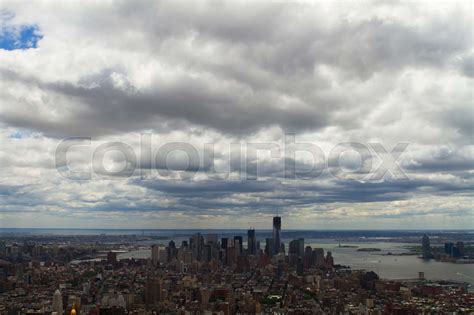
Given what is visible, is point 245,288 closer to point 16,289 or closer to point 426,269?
point 16,289

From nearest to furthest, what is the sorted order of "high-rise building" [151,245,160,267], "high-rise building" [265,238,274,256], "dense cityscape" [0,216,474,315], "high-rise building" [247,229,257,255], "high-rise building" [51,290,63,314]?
"high-rise building" [51,290,63,314], "dense cityscape" [0,216,474,315], "high-rise building" [151,245,160,267], "high-rise building" [265,238,274,256], "high-rise building" [247,229,257,255]

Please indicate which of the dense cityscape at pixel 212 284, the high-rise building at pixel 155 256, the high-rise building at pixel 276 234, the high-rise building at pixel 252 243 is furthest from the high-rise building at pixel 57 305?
the high-rise building at pixel 276 234

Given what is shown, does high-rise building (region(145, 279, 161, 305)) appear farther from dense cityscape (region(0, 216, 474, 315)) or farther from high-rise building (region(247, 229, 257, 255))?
high-rise building (region(247, 229, 257, 255))

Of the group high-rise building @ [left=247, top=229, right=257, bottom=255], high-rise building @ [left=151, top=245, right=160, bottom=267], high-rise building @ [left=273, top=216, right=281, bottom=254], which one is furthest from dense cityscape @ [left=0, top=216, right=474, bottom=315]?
high-rise building @ [left=273, top=216, right=281, bottom=254]

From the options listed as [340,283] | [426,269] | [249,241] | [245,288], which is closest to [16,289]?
[245,288]

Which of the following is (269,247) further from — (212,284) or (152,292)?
(152,292)

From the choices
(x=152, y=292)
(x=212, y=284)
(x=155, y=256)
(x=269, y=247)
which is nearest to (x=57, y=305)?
(x=152, y=292)

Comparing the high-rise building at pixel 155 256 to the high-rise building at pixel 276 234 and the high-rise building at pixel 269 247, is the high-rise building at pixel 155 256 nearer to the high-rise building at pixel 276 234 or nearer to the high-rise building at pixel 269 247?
the high-rise building at pixel 269 247
